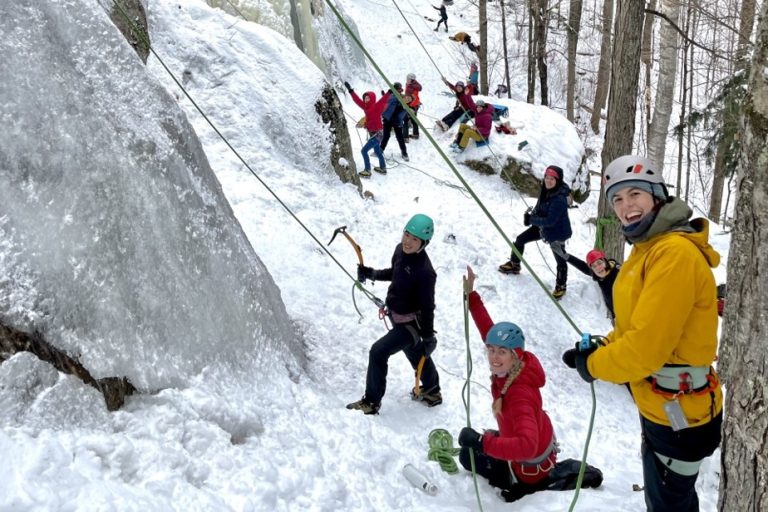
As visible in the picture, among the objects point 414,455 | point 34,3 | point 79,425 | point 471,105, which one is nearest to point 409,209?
point 471,105

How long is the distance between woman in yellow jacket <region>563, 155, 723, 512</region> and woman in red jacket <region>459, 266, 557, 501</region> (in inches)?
28.6

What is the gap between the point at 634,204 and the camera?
2.50 m

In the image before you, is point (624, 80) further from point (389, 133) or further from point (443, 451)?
point (389, 133)

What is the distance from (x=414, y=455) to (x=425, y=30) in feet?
86.4

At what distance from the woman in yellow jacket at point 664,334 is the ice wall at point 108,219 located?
7.24ft

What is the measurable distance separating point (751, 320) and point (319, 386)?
3.17 m

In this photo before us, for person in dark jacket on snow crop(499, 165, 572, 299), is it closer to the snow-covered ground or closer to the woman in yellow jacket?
the snow-covered ground

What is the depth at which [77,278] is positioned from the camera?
9.04ft

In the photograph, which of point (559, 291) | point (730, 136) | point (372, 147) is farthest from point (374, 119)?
point (730, 136)

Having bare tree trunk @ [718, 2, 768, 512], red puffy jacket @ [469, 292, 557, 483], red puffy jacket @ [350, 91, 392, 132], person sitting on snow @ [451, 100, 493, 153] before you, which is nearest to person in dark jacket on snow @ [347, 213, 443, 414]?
red puffy jacket @ [469, 292, 557, 483]

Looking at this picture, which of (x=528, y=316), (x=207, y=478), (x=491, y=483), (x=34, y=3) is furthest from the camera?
(x=528, y=316)

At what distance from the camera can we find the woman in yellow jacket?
90.7 inches

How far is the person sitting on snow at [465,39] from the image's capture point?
82.4ft

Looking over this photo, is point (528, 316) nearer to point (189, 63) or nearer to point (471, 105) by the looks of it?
A: point (189, 63)
